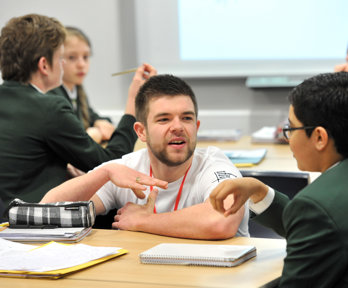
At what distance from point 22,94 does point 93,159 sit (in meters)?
0.44

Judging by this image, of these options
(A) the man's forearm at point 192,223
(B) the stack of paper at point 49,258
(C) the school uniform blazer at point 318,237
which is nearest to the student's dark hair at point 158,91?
(A) the man's forearm at point 192,223

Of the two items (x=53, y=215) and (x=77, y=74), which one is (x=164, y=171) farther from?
(x=77, y=74)

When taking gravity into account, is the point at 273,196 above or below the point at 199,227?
above

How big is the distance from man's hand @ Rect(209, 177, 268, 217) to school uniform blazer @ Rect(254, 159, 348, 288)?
21cm

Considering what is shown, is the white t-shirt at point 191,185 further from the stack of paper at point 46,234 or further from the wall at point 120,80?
the wall at point 120,80

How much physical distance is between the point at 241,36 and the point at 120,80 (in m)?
Result: 1.12

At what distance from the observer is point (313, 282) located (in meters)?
1.41

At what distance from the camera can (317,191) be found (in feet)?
4.70

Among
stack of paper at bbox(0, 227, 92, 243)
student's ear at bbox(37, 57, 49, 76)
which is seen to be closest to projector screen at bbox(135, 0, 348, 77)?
student's ear at bbox(37, 57, 49, 76)

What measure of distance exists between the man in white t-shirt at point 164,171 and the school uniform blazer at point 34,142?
1.36ft

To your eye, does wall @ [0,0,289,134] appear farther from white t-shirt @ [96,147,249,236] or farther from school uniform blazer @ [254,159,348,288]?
school uniform blazer @ [254,159,348,288]

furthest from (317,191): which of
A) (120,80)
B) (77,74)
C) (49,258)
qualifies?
(120,80)

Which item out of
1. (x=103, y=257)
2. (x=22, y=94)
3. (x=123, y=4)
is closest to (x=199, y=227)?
(x=103, y=257)

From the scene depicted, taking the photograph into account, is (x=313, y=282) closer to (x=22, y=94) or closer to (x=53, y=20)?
(x=22, y=94)
